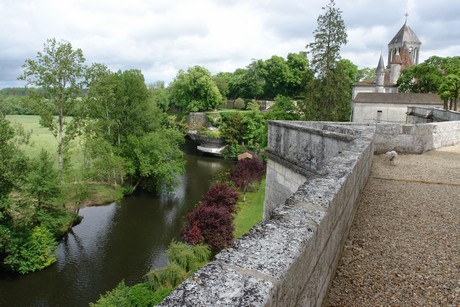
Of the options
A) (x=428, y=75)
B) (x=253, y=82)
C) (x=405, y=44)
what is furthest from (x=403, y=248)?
(x=405, y=44)

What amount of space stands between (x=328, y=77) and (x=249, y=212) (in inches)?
434

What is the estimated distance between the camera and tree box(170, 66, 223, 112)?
4750 centimetres

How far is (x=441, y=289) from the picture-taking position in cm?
300

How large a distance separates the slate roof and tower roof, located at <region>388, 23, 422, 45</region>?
3168 centimetres

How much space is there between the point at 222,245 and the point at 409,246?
1244 centimetres

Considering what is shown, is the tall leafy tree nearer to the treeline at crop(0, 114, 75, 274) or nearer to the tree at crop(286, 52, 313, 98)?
the treeline at crop(0, 114, 75, 274)

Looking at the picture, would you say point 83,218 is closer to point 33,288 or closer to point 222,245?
point 33,288

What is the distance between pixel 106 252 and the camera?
15.7 m

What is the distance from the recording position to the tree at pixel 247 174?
78.9ft

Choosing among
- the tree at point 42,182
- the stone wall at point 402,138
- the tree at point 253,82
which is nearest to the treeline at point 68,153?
the tree at point 42,182

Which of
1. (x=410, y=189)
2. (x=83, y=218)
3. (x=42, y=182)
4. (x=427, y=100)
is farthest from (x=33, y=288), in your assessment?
(x=427, y=100)

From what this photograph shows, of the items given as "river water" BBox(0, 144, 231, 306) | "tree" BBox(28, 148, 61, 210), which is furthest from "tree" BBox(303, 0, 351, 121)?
"tree" BBox(28, 148, 61, 210)

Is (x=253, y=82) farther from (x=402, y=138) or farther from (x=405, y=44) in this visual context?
(x=402, y=138)

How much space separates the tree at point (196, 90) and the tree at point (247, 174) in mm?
22207
